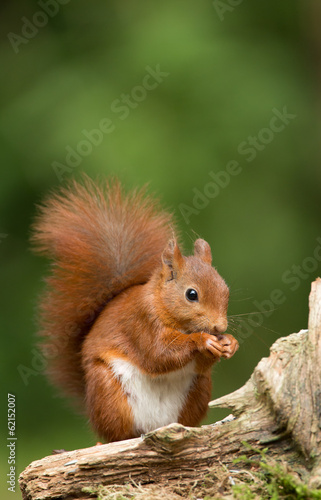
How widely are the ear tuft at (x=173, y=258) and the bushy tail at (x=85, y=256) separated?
28 centimetres

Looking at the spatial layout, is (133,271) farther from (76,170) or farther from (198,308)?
(76,170)

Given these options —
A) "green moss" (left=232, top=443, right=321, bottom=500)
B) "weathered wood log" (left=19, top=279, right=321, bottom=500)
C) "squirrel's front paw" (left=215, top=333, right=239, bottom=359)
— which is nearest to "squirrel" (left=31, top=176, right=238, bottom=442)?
"squirrel's front paw" (left=215, top=333, right=239, bottom=359)

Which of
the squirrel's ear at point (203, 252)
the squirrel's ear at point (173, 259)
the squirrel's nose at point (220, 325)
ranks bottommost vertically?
the squirrel's nose at point (220, 325)

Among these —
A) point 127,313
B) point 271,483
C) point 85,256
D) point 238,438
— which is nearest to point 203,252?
point 127,313

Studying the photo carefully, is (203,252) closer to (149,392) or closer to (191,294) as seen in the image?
(191,294)

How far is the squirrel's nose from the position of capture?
2094 millimetres

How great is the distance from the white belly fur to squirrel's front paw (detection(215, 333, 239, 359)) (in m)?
0.17

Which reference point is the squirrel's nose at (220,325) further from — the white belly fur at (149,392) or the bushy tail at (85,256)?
the bushy tail at (85,256)

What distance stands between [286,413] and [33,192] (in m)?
2.18

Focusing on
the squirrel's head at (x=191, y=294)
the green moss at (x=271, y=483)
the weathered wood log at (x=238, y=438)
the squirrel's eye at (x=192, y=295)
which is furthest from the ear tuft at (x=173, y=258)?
the green moss at (x=271, y=483)

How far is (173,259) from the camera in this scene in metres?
2.24

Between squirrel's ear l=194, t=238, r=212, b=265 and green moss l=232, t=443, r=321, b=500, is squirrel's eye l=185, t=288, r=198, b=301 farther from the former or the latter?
green moss l=232, t=443, r=321, b=500

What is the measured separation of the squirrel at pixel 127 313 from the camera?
2162 millimetres

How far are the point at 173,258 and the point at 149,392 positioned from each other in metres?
0.44
